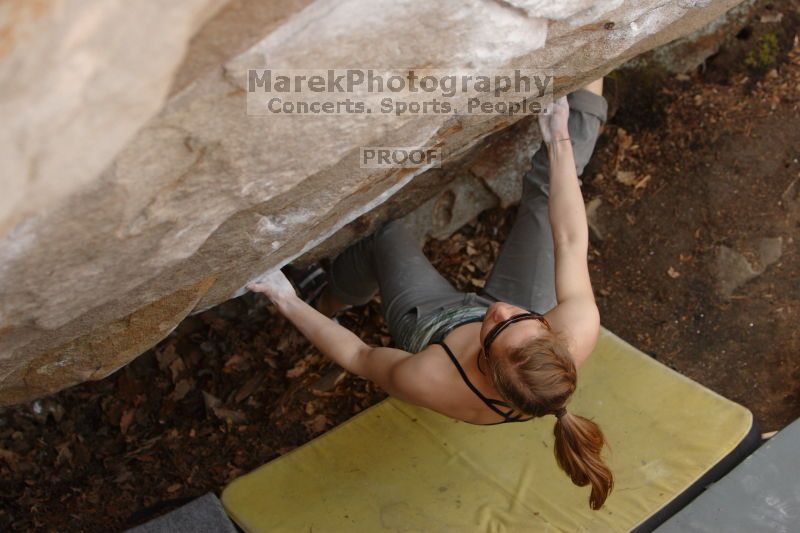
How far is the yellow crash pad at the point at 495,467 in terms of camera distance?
2893 millimetres

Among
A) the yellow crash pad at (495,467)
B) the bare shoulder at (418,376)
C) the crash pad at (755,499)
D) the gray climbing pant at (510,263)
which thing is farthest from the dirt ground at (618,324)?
the bare shoulder at (418,376)

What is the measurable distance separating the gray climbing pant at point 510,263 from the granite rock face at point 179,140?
1.42ft

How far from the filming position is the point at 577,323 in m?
2.43

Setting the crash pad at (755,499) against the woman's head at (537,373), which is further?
the crash pad at (755,499)

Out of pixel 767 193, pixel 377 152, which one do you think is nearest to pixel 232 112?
pixel 377 152

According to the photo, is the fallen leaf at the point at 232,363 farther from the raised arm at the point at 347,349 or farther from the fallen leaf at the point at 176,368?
the raised arm at the point at 347,349

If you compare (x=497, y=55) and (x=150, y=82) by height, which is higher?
(x=150, y=82)

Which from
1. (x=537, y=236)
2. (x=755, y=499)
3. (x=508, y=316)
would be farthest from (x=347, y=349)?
(x=755, y=499)

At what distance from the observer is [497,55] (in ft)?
6.40

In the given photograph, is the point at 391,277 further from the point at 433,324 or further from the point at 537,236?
the point at 537,236

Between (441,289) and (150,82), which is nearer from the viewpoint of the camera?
(150,82)

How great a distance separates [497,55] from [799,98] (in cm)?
288

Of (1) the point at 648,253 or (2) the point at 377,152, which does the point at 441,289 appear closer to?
(2) the point at 377,152

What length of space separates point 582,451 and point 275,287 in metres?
1.12
